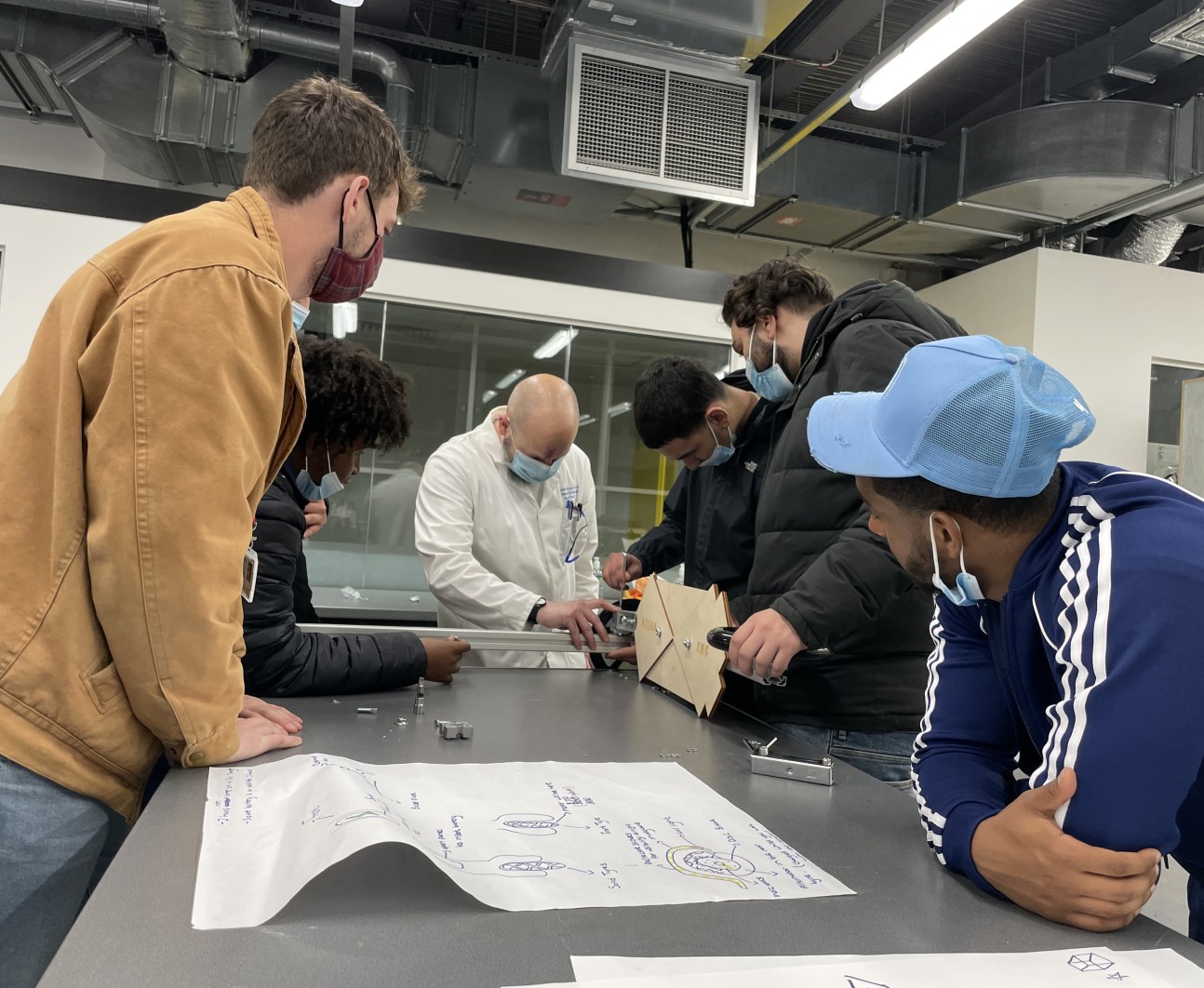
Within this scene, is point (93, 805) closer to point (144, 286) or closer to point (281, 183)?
point (144, 286)

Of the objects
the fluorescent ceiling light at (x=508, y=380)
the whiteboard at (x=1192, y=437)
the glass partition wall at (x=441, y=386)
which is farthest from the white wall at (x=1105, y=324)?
the fluorescent ceiling light at (x=508, y=380)

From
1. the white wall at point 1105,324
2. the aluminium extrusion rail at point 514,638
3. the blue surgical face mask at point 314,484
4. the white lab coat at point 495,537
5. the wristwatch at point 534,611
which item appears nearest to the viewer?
the blue surgical face mask at point 314,484

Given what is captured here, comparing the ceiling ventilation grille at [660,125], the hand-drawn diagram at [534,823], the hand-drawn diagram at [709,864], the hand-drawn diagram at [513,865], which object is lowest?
the hand-drawn diagram at [709,864]

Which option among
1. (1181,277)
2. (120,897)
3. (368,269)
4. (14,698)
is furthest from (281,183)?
(1181,277)

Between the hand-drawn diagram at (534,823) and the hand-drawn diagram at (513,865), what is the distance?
0.06 m

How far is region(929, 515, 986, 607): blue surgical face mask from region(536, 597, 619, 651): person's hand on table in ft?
3.48

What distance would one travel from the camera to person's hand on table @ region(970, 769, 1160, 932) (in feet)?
2.35

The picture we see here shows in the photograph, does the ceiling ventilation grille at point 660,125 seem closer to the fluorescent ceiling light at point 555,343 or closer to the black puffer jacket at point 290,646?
the fluorescent ceiling light at point 555,343

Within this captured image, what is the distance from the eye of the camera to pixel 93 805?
0.90 m

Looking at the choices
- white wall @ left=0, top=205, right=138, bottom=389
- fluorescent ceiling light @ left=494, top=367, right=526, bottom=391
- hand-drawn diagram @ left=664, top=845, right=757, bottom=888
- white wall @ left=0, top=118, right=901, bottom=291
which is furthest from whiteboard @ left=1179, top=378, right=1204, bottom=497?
white wall @ left=0, top=205, right=138, bottom=389

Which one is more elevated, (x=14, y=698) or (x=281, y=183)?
(x=281, y=183)

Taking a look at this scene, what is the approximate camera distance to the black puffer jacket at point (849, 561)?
4.32 ft

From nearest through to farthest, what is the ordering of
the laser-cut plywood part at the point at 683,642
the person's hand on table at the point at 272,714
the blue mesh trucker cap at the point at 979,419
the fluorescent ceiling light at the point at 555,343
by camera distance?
the blue mesh trucker cap at the point at 979,419
the person's hand on table at the point at 272,714
the laser-cut plywood part at the point at 683,642
the fluorescent ceiling light at the point at 555,343

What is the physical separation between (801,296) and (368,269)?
1.00 m
